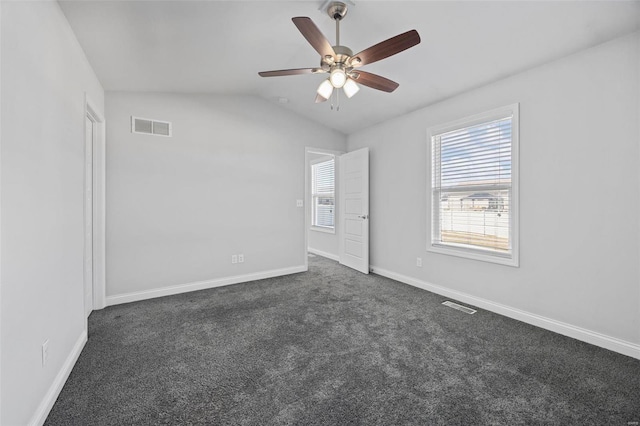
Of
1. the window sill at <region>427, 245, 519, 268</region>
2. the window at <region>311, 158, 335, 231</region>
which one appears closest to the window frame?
the window at <region>311, 158, 335, 231</region>

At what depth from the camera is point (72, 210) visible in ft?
7.25

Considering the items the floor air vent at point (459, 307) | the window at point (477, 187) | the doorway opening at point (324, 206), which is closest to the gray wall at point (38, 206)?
the floor air vent at point (459, 307)

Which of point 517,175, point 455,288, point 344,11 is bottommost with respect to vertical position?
point 455,288

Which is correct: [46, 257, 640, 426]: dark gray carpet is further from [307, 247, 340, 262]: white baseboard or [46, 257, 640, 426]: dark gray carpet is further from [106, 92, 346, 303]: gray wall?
[307, 247, 340, 262]: white baseboard

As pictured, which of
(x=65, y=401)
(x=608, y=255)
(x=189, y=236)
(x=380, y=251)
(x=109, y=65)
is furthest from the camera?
(x=380, y=251)

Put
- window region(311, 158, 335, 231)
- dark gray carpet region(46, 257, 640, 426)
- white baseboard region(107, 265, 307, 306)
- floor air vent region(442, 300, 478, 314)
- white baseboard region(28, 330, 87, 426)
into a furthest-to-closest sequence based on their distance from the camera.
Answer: window region(311, 158, 335, 231) → white baseboard region(107, 265, 307, 306) → floor air vent region(442, 300, 478, 314) → dark gray carpet region(46, 257, 640, 426) → white baseboard region(28, 330, 87, 426)

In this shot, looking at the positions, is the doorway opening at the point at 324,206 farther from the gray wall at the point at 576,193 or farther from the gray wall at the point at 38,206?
the gray wall at the point at 38,206

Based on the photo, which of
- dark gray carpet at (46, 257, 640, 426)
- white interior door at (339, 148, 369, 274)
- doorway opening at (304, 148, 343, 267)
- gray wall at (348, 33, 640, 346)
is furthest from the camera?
doorway opening at (304, 148, 343, 267)

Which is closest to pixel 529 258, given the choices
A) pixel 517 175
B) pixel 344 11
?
pixel 517 175

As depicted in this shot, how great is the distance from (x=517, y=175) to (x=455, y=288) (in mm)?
1512

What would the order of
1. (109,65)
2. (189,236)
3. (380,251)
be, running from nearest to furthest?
(109,65) → (189,236) → (380,251)

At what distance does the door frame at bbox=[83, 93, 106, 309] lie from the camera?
10.7 feet

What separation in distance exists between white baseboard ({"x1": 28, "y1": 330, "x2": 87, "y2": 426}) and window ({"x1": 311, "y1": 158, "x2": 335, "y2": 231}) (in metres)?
4.52

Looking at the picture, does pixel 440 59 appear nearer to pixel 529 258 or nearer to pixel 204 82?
pixel 529 258
